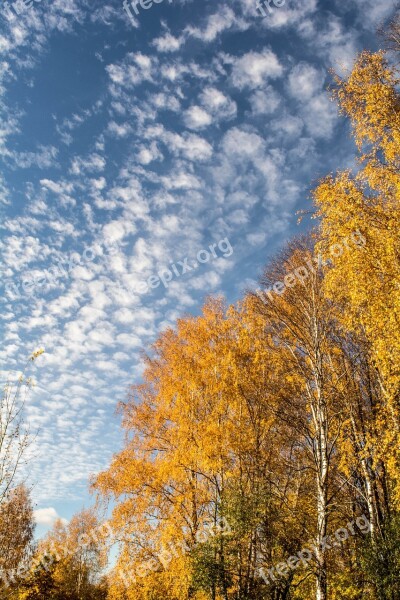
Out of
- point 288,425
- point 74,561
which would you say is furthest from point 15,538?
point 288,425

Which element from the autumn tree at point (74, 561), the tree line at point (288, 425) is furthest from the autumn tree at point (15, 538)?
the tree line at point (288, 425)

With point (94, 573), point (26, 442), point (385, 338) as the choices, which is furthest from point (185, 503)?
point (94, 573)

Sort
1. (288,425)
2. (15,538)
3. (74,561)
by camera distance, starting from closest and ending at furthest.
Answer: (288,425) < (15,538) < (74,561)

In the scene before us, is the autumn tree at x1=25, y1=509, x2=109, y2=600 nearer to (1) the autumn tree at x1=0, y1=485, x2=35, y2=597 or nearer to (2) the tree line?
(1) the autumn tree at x1=0, y1=485, x2=35, y2=597

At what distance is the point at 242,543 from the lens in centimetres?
1063

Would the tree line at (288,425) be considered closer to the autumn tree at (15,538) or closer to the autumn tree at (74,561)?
the autumn tree at (15,538)

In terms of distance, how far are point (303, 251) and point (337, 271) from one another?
271 centimetres

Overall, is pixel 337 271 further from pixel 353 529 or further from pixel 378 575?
pixel 353 529

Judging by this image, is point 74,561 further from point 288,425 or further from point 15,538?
point 288,425

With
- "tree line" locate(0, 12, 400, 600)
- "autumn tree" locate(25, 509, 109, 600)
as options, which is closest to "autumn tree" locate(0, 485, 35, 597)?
"autumn tree" locate(25, 509, 109, 600)

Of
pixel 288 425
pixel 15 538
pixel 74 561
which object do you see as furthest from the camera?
pixel 74 561

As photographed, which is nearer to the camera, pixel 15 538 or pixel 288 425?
pixel 288 425

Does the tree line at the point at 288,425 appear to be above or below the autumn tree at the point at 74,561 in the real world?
above

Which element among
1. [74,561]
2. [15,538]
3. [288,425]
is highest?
[288,425]
